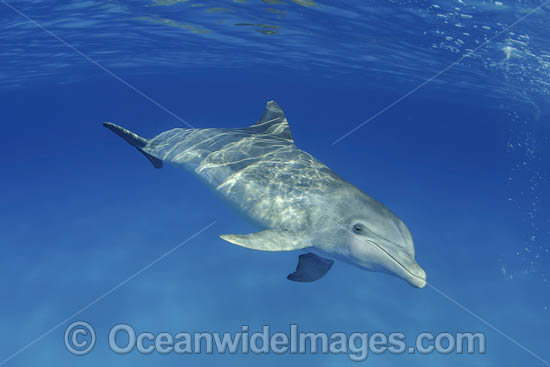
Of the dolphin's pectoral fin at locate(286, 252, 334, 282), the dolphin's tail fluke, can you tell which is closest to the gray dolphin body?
the dolphin's pectoral fin at locate(286, 252, 334, 282)

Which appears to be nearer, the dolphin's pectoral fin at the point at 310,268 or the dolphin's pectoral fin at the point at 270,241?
the dolphin's pectoral fin at the point at 270,241

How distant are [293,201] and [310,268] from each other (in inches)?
43.2

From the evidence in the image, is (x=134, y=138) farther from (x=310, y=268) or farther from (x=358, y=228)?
(x=358, y=228)

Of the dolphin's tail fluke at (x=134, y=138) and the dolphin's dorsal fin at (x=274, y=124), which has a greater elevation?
the dolphin's dorsal fin at (x=274, y=124)

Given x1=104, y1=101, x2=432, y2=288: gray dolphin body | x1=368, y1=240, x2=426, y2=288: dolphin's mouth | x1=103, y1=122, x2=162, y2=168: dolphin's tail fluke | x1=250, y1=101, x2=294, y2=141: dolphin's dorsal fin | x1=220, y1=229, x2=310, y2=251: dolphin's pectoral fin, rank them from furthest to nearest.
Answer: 1. x1=103, y1=122, x2=162, y2=168: dolphin's tail fluke
2. x1=250, y1=101, x2=294, y2=141: dolphin's dorsal fin
3. x1=220, y1=229, x2=310, y2=251: dolphin's pectoral fin
4. x1=104, y1=101, x2=432, y2=288: gray dolphin body
5. x1=368, y1=240, x2=426, y2=288: dolphin's mouth

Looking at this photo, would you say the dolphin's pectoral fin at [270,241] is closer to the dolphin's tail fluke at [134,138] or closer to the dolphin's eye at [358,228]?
the dolphin's eye at [358,228]

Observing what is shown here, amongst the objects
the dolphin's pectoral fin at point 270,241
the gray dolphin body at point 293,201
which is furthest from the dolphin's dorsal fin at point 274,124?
the dolphin's pectoral fin at point 270,241

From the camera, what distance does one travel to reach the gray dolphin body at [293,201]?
4.28 metres

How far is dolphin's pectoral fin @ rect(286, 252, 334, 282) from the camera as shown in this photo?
543 cm

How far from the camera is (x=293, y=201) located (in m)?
5.23

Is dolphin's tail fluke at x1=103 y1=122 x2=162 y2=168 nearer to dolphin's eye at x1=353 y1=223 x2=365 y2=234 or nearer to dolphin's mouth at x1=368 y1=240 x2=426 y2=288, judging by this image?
dolphin's eye at x1=353 y1=223 x2=365 y2=234

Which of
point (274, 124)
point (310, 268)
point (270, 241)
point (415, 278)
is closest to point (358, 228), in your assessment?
point (415, 278)

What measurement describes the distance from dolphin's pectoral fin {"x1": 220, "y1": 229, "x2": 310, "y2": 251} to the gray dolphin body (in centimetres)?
1

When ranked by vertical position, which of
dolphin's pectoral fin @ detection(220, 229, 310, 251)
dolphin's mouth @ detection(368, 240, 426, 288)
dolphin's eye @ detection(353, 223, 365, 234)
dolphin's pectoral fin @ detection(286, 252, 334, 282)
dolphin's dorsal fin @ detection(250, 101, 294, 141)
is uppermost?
dolphin's dorsal fin @ detection(250, 101, 294, 141)
